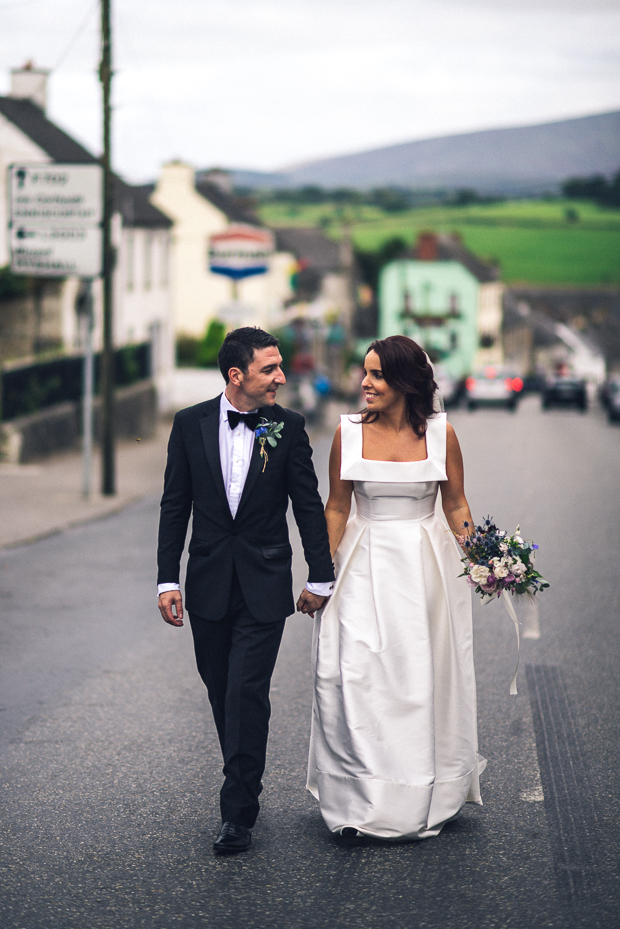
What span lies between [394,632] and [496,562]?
484mm

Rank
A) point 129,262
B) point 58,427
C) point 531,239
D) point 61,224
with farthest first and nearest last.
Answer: point 531,239, point 129,262, point 58,427, point 61,224

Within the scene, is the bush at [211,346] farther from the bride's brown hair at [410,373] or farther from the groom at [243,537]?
the groom at [243,537]

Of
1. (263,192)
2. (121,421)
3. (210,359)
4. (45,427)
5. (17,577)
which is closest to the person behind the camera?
(17,577)

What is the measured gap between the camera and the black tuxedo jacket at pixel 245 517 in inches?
172

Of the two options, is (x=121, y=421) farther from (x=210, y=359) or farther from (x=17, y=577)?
(x=17, y=577)

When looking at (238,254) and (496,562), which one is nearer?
(496,562)

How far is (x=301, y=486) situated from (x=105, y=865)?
1504 millimetres

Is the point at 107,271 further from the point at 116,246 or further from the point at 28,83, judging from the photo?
the point at 28,83

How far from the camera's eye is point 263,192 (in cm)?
12644

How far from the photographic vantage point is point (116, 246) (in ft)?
107

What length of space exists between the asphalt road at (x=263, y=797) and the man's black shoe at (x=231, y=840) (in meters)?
0.05

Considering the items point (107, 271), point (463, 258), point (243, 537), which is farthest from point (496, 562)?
point (463, 258)

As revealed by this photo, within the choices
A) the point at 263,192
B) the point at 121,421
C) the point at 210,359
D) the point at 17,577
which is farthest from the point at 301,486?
the point at 263,192

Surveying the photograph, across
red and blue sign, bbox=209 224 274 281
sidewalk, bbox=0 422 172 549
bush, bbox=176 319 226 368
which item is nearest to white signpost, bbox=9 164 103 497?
sidewalk, bbox=0 422 172 549
